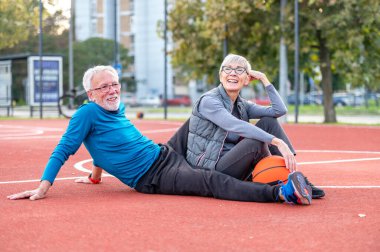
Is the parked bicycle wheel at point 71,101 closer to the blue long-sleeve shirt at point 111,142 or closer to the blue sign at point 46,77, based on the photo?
the blue sign at point 46,77

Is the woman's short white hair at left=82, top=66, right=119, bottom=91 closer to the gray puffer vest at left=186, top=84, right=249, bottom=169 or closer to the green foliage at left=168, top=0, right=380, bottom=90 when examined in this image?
the gray puffer vest at left=186, top=84, right=249, bottom=169

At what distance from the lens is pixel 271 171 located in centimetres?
669

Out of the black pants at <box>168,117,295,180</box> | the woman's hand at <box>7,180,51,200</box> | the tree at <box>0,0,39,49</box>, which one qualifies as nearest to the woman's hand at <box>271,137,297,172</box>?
the black pants at <box>168,117,295,180</box>

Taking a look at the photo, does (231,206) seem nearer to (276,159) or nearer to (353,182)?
(276,159)

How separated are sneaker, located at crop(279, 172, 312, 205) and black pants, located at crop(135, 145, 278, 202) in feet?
0.52

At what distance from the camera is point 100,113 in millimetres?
6836

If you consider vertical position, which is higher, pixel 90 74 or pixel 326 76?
pixel 90 74

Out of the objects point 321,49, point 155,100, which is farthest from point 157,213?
point 155,100

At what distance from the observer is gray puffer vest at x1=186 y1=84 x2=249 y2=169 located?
687cm

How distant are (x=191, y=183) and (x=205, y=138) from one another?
45cm

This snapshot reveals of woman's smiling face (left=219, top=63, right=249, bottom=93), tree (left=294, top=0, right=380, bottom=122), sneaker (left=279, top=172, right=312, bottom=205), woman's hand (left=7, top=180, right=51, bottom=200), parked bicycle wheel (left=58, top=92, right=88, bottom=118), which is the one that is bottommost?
parked bicycle wheel (left=58, top=92, right=88, bottom=118)

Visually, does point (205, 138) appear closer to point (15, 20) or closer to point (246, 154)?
point (246, 154)

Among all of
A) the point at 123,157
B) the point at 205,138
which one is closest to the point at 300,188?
the point at 205,138

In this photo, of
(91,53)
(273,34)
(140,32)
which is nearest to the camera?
(273,34)
